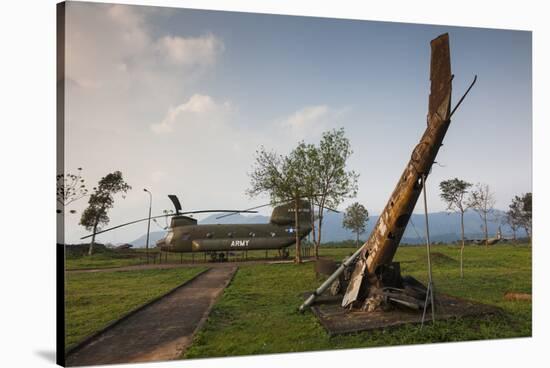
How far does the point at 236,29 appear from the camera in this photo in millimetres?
8859

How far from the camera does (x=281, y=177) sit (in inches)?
413

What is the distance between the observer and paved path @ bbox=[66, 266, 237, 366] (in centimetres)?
704

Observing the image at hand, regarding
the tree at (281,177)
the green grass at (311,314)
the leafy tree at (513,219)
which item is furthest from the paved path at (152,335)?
the leafy tree at (513,219)

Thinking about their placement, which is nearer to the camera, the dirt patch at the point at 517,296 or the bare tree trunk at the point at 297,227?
the dirt patch at the point at 517,296

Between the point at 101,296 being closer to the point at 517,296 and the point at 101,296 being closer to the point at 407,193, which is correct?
the point at 407,193

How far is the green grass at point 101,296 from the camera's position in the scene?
292 inches

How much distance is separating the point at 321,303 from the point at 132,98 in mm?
5787

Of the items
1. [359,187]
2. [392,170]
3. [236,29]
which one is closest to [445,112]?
[392,170]

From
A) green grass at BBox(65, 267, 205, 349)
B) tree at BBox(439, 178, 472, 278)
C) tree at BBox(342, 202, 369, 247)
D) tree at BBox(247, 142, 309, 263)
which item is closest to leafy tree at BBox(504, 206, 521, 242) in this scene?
tree at BBox(439, 178, 472, 278)

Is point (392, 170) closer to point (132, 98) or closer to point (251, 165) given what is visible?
point (251, 165)

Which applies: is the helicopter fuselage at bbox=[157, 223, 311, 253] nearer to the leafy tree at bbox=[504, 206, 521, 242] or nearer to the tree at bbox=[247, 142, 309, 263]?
the tree at bbox=[247, 142, 309, 263]

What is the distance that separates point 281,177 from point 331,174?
1.65 meters

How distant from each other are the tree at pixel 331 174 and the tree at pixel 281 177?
38 centimetres

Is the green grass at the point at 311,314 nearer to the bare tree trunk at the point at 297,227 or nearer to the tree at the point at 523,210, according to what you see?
the bare tree trunk at the point at 297,227
